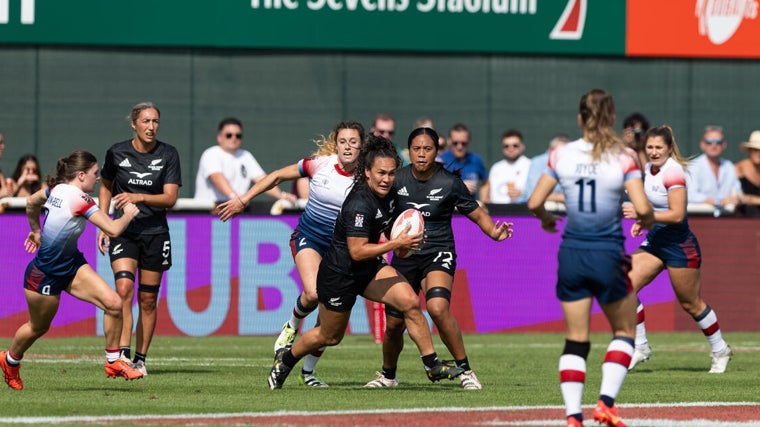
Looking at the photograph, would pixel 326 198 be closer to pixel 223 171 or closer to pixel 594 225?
pixel 594 225

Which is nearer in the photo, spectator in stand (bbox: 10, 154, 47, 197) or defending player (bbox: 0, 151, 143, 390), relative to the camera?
defending player (bbox: 0, 151, 143, 390)

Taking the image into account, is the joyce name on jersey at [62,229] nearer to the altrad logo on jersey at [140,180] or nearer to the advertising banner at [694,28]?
the altrad logo on jersey at [140,180]

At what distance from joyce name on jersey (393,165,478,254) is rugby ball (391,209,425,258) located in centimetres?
92

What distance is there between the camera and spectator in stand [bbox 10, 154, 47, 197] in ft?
62.5

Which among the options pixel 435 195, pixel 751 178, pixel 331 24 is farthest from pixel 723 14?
pixel 435 195

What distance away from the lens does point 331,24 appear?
22266 millimetres

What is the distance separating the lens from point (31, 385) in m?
12.4

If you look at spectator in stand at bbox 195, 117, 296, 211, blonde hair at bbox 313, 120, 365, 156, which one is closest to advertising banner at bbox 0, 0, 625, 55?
spectator in stand at bbox 195, 117, 296, 211

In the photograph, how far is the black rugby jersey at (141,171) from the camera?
13.7 metres

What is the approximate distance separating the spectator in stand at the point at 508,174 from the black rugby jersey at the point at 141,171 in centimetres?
770

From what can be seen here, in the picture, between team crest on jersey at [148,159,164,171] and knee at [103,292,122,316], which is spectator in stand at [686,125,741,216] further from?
knee at [103,292,122,316]

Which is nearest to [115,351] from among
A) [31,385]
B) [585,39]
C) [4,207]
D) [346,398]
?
[31,385]

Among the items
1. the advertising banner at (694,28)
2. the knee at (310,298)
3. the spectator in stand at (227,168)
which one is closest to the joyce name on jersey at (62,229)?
the knee at (310,298)

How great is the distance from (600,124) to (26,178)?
1110 cm
